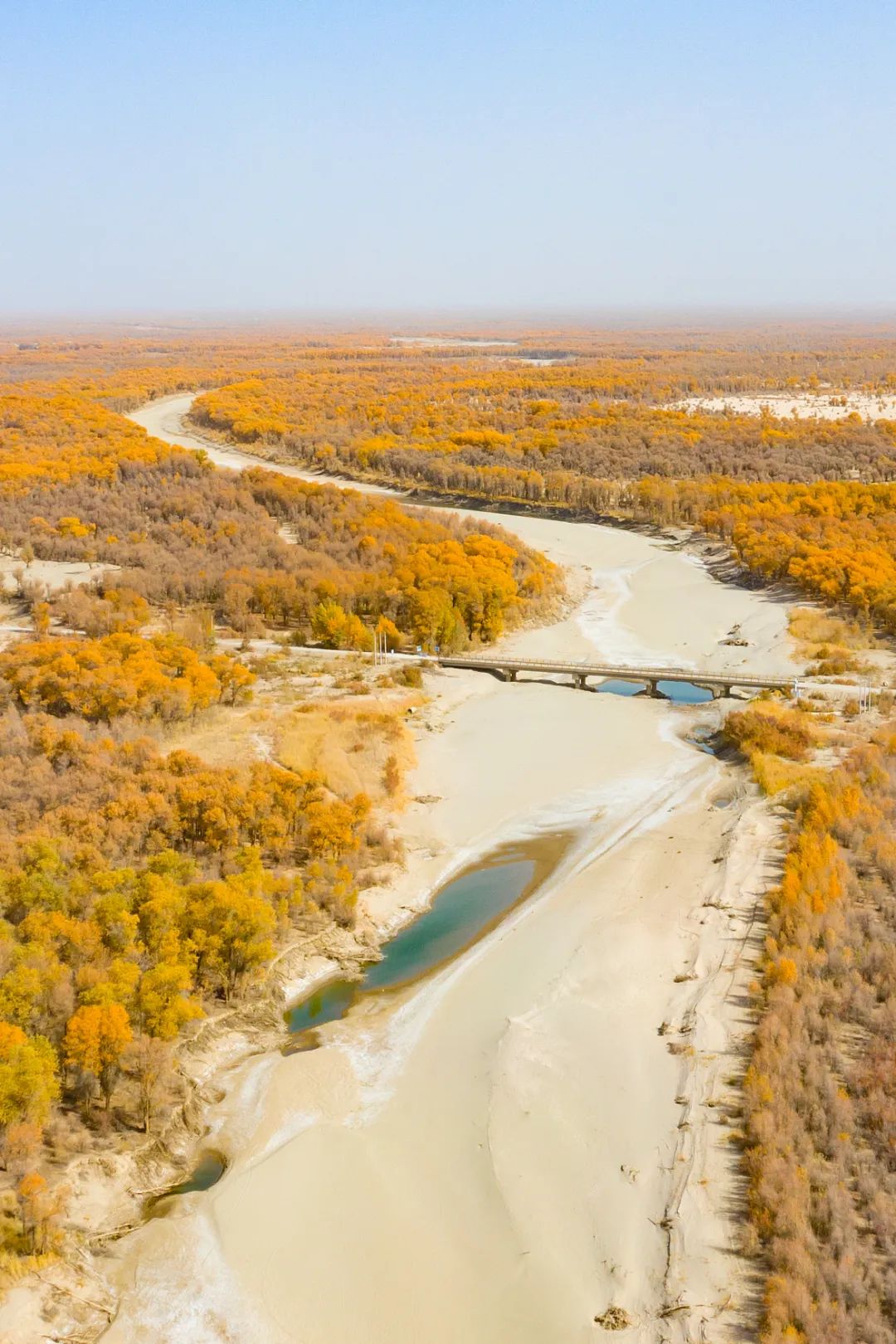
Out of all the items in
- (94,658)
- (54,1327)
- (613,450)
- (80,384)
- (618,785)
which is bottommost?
(54,1327)

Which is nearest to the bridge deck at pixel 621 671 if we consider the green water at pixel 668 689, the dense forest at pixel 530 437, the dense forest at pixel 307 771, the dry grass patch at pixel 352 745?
the green water at pixel 668 689

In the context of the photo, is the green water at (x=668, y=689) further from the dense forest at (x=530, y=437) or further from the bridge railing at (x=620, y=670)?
the dense forest at (x=530, y=437)

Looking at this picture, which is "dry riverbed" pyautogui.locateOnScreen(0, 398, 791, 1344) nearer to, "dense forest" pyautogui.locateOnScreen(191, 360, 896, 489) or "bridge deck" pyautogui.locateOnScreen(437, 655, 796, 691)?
"bridge deck" pyautogui.locateOnScreen(437, 655, 796, 691)

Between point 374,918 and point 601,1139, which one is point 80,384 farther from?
point 601,1139

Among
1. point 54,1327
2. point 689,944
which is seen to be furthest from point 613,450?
point 54,1327

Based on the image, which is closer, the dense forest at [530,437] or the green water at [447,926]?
the green water at [447,926]

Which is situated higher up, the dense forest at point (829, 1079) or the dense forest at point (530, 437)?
the dense forest at point (530, 437)

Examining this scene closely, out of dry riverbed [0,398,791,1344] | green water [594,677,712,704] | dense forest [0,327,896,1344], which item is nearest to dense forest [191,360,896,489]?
dense forest [0,327,896,1344]
